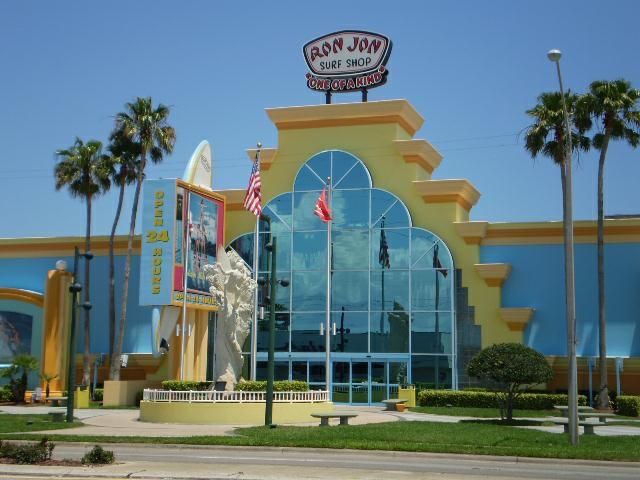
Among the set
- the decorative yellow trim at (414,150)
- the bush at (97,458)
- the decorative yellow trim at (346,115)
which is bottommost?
the bush at (97,458)

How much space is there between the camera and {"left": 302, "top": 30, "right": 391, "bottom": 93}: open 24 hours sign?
162 feet

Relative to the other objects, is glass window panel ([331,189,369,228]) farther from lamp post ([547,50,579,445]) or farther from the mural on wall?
lamp post ([547,50,579,445])

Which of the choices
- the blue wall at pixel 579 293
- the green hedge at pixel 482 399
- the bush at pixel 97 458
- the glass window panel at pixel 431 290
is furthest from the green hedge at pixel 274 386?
the bush at pixel 97 458

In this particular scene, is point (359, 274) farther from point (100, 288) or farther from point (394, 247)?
point (100, 288)

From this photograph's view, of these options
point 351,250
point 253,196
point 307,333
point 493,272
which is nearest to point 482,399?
point 493,272

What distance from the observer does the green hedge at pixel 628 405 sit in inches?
1539

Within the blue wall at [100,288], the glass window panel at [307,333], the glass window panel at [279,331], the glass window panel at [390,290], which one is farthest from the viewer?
the blue wall at [100,288]

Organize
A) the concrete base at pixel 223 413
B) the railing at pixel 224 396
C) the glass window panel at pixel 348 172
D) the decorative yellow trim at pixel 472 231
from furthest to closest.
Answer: the glass window panel at pixel 348 172 < the decorative yellow trim at pixel 472 231 < the railing at pixel 224 396 < the concrete base at pixel 223 413

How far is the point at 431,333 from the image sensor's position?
45.3 m

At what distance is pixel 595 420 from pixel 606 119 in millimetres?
14692

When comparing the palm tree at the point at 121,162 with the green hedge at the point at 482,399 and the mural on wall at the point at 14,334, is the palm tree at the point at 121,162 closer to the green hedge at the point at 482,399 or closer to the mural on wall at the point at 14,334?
the mural on wall at the point at 14,334

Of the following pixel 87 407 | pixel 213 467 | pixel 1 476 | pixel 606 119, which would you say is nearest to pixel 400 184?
pixel 606 119

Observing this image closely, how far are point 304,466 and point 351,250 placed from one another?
1122 inches

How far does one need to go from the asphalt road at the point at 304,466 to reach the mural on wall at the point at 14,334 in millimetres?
29254
